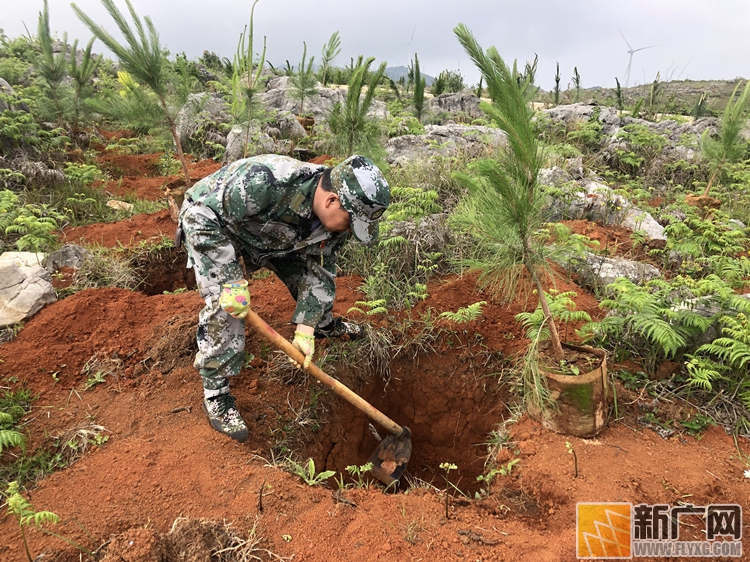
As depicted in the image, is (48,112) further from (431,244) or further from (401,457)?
(401,457)

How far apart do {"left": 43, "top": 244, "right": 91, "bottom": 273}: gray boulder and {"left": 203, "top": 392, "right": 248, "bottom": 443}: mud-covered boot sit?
7.36 ft

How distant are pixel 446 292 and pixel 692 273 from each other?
6.66 ft

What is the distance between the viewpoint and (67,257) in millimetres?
3629

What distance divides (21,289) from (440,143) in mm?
5150

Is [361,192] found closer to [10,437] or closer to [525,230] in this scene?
[525,230]

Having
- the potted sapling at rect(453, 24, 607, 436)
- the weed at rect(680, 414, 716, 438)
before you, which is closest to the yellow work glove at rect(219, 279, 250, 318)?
the potted sapling at rect(453, 24, 607, 436)

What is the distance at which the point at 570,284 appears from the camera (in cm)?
329

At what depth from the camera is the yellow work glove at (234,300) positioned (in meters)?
2.14

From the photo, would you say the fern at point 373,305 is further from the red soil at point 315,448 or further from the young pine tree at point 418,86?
the young pine tree at point 418,86

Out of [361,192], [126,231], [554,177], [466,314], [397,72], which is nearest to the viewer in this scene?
[361,192]

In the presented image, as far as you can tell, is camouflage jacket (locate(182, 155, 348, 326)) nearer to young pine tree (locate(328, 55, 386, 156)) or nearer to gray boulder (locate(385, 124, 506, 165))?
young pine tree (locate(328, 55, 386, 156))

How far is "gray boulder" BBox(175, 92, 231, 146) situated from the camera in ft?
17.8

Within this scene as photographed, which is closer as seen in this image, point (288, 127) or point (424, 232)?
point (424, 232)

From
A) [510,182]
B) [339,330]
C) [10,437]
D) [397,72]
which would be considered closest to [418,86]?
[339,330]
